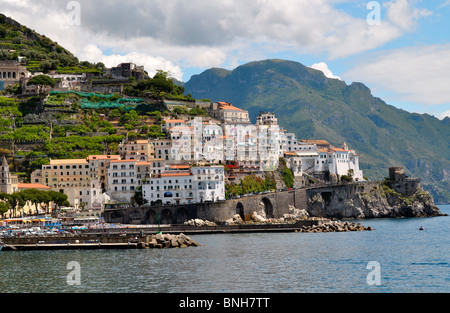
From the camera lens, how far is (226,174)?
114 meters

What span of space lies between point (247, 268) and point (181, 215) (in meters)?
52.8

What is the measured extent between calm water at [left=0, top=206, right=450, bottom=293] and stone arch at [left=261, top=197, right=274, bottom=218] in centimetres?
3581

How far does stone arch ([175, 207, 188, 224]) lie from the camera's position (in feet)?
334

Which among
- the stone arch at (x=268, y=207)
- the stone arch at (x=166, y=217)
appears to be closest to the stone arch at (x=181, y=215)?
the stone arch at (x=166, y=217)

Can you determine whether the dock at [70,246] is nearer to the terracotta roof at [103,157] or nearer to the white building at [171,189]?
the white building at [171,189]

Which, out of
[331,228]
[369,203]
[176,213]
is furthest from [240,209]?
[369,203]

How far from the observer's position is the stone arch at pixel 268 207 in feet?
371

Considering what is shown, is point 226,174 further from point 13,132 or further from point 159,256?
point 159,256

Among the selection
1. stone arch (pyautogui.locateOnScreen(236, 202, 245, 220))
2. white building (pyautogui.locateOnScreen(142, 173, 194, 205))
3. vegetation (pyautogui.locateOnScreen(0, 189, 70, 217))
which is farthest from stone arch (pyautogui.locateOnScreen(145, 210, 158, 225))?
stone arch (pyautogui.locateOnScreen(236, 202, 245, 220))

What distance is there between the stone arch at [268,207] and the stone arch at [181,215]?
1715cm

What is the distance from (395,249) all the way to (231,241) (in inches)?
790

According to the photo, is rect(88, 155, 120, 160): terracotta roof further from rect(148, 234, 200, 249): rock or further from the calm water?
rect(148, 234, 200, 249): rock

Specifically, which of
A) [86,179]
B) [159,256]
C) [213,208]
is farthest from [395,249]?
[86,179]
